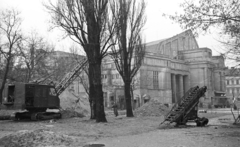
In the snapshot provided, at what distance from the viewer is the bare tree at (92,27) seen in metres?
18.1

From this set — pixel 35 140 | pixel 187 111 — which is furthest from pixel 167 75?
pixel 35 140

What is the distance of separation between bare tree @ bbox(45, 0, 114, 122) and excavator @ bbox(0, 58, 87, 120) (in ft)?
15.9

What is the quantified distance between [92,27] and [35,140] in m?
10.3

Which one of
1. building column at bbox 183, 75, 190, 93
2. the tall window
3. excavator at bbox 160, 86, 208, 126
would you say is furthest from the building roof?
building column at bbox 183, 75, 190, 93

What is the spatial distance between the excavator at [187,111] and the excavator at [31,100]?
9.88 meters

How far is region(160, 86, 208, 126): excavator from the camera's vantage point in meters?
15.2

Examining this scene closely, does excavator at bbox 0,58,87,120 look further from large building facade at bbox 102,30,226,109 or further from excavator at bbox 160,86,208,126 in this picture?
large building facade at bbox 102,30,226,109

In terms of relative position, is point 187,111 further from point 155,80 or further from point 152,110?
point 155,80

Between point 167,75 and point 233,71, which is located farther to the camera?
point 167,75

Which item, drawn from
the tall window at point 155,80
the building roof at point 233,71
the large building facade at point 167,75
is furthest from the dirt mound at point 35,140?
the tall window at point 155,80

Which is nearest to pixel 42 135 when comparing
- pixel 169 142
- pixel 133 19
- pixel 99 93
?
pixel 169 142

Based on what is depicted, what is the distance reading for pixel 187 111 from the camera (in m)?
15.5

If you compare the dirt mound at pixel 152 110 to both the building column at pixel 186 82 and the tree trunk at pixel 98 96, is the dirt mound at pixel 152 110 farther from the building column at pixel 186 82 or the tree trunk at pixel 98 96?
the building column at pixel 186 82

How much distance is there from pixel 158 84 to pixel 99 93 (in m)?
44.7
